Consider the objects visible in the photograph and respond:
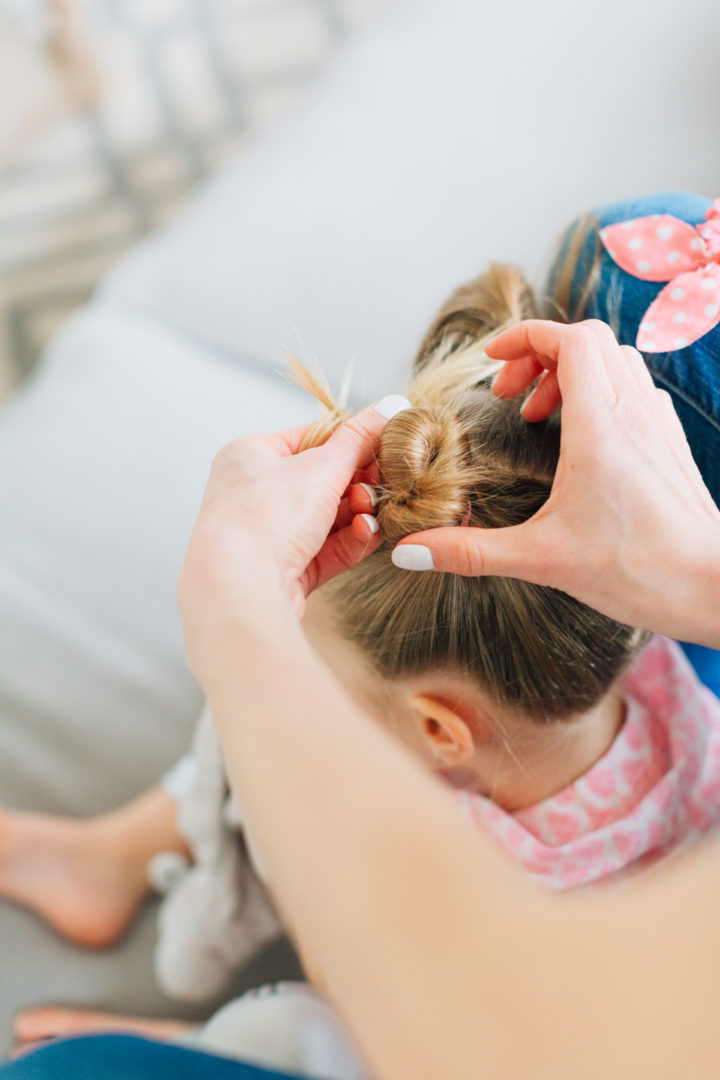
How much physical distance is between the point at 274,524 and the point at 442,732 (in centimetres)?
27

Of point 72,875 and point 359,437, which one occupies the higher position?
point 359,437

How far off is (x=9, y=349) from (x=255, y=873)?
4.40 ft

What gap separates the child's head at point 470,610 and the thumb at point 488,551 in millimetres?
30

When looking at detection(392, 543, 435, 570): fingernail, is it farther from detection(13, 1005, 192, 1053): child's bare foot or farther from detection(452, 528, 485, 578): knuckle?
detection(13, 1005, 192, 1053): child's bare foot

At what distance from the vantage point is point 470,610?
1.93 feet

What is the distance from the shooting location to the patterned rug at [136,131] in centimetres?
186

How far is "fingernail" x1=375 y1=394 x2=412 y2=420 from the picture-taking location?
1.83 ft

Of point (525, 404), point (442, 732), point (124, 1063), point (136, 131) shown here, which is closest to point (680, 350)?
point (525, 404)

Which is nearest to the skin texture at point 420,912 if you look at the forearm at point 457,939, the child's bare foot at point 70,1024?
the forearm at point 457,939

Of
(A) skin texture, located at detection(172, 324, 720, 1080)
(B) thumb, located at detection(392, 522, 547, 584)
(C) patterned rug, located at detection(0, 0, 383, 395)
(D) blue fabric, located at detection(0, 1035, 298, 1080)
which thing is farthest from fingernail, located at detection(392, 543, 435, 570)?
(C) patterned rug, located at detection(0, 0, 383, 395)

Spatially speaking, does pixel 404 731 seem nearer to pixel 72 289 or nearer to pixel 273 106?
pixel 72 289

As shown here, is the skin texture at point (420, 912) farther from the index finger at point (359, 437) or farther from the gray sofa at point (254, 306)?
the gray sofa at point (254, 306)

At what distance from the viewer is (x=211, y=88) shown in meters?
2.13

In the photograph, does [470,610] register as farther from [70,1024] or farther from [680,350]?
[70,1024]
